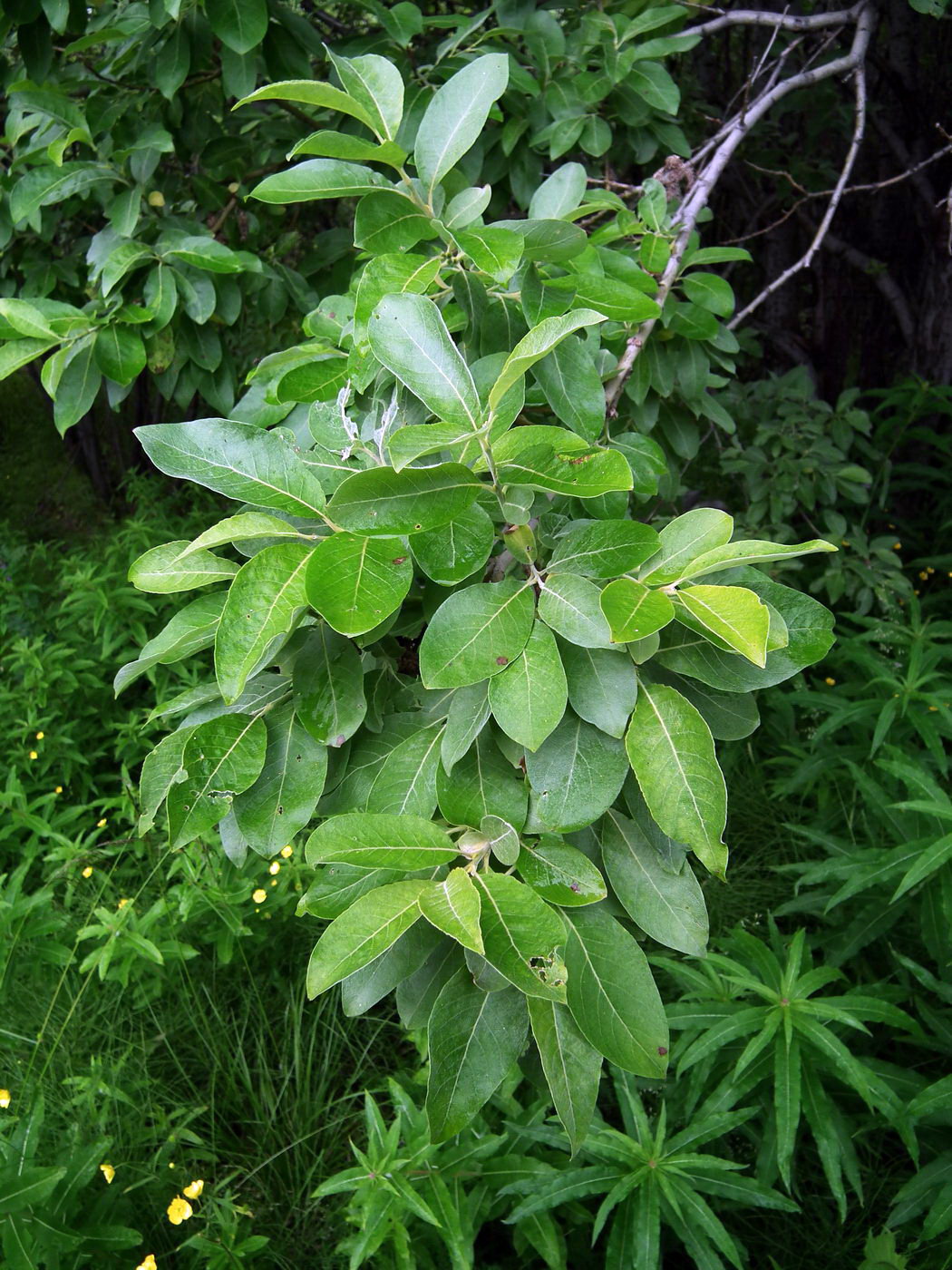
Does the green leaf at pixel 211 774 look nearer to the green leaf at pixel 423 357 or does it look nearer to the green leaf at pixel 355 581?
the green leaf at pixel 355 581

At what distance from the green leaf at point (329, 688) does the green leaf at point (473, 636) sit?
0.32 feet

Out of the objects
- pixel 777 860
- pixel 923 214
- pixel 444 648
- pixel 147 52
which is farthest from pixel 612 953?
pixel 923 214

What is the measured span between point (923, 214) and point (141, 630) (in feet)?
10.7

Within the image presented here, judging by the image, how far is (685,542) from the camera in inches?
29.7

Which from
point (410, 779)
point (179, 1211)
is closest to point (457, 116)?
point (410, 779)

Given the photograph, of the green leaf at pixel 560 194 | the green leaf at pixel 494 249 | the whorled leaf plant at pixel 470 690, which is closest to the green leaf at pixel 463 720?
the whorled leaf plant at pixel 470 690

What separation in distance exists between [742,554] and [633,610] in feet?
0.28

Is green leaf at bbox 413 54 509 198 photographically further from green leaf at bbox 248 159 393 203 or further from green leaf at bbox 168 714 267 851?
green leaf at bbox 168 714 267 851

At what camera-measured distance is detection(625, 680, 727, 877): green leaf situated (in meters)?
0.69

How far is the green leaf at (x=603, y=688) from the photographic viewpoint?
2.35 ft

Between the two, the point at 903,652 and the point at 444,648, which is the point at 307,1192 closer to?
the point at 444,648

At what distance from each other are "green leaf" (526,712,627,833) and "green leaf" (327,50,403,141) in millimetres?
598

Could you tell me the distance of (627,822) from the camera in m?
0.81

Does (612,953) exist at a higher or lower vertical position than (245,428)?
lower
